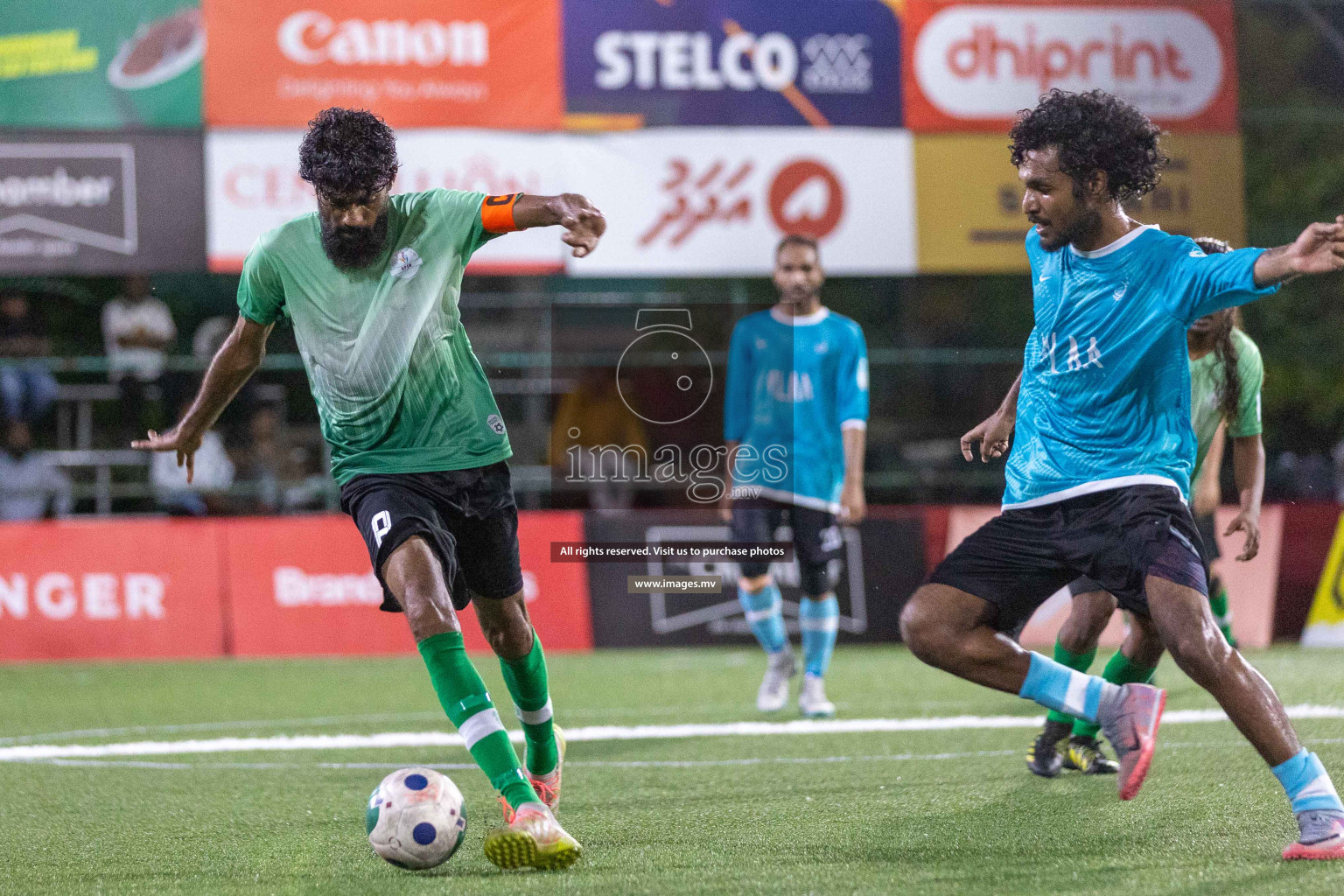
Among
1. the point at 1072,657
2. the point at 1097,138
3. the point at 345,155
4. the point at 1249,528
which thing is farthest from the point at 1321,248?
the point at 345,155

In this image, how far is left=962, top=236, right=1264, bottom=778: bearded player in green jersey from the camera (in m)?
6.28

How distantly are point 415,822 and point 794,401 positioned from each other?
4.98 metres

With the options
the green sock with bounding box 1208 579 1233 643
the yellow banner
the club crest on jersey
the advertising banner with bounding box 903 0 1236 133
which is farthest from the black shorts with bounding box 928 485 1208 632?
the advertising banner with bounding box 903 0 1236 133

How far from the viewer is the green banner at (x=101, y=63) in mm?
14320

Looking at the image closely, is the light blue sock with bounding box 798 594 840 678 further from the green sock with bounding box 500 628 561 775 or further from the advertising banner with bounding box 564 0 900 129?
the advertising banner with bounding box 564 0 900 129

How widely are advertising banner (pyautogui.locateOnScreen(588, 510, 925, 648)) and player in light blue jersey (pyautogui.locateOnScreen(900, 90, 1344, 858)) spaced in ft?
26.6

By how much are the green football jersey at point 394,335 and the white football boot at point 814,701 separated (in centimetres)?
402

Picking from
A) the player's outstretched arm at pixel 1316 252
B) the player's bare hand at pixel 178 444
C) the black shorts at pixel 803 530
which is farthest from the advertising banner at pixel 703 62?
the player's outstretched arm at pixel 1316 252

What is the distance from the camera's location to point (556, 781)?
5.63 meters

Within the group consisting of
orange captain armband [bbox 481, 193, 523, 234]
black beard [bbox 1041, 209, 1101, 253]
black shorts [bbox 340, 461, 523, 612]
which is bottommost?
black shorts [bbox 340, 461, 523, 612]

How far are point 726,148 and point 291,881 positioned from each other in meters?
11.1

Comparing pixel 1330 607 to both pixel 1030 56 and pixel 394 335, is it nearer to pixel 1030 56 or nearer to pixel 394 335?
pixel 1030 56

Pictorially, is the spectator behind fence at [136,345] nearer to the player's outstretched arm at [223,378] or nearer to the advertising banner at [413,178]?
the advertising banner at [413,178]

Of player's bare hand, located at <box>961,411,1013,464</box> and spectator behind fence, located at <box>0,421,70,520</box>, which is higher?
player's bare hand, located at <box>961,411,1013,464</box>
